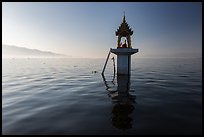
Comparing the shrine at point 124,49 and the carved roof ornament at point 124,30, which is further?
the carved roof ornament at point 124,30

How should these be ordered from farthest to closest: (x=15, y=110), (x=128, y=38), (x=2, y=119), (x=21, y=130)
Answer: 1. (x=128, y=38)
2. (x=15, y=110)
3. (x=2, y=119)
4. (x=21, y=130)

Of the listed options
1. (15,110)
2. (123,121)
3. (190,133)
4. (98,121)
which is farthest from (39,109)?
(190,133)

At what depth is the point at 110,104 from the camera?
12.7 meters

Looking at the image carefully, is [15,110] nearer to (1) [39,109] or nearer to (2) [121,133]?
(1) [39,109]

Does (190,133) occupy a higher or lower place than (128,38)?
lower

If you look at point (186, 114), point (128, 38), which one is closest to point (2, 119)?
point (186, 114)

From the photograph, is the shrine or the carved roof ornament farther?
the carved roof ornament

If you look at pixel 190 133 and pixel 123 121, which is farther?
pixel 123 121

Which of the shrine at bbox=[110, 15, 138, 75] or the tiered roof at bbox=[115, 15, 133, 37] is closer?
the shrine at bbox=[110, 15, 138, 75]

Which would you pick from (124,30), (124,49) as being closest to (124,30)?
(124,30)

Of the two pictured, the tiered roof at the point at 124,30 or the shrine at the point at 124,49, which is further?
the tiered roof at the point at 124,30

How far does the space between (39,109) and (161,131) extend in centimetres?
763

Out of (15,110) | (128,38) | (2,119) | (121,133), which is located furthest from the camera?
(128,38)

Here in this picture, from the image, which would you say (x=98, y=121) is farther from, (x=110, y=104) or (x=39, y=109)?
(x=39, y=109)
